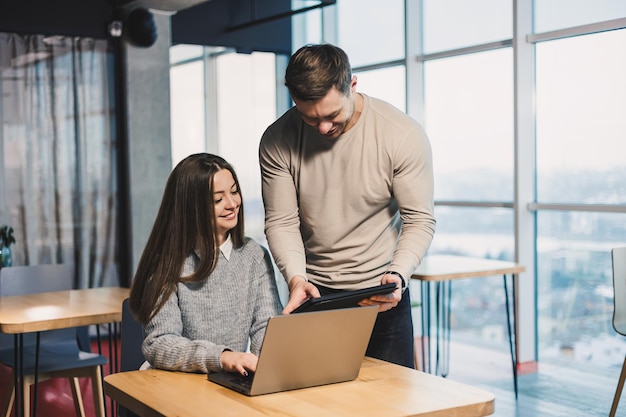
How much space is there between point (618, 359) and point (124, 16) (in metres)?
4.14

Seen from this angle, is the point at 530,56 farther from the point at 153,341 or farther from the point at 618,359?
the point at 153,341

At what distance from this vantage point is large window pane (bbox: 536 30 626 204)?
4.90 m

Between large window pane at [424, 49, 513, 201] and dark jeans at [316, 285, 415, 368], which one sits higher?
large window pane at [424, 49, 513, 201]

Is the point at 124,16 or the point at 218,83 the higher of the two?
the point at 124,16

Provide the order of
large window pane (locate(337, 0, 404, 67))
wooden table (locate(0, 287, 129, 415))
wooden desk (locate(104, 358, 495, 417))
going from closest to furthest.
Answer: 1. wooden desk (locate(104, 358, 495, 417))
2. wooden table (locate(0, 287, 129, 415))
3. large window pane (locate(337, 0, 404, 67))

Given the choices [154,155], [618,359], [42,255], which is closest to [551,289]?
[618,359]

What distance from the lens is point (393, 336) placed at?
2.37 metres

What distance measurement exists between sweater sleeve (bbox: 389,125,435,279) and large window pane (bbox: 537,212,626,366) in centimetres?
298

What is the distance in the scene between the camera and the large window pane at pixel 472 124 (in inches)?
221

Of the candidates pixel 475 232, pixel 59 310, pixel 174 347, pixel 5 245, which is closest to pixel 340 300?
pixel 174 347

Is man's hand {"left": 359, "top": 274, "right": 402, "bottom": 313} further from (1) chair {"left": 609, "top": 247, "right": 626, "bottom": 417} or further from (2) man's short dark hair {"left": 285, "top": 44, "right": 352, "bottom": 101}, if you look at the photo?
(1) chair {"left": 609, "top": 247, "right": 626, "bottom": 417}

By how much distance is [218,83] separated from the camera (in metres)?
6.89

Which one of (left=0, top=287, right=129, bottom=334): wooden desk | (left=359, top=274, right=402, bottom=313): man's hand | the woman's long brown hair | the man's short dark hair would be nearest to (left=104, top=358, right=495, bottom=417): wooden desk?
(left=359, top=274, right=402, bottom=313): man's hand

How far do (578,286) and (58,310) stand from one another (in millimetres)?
3266
